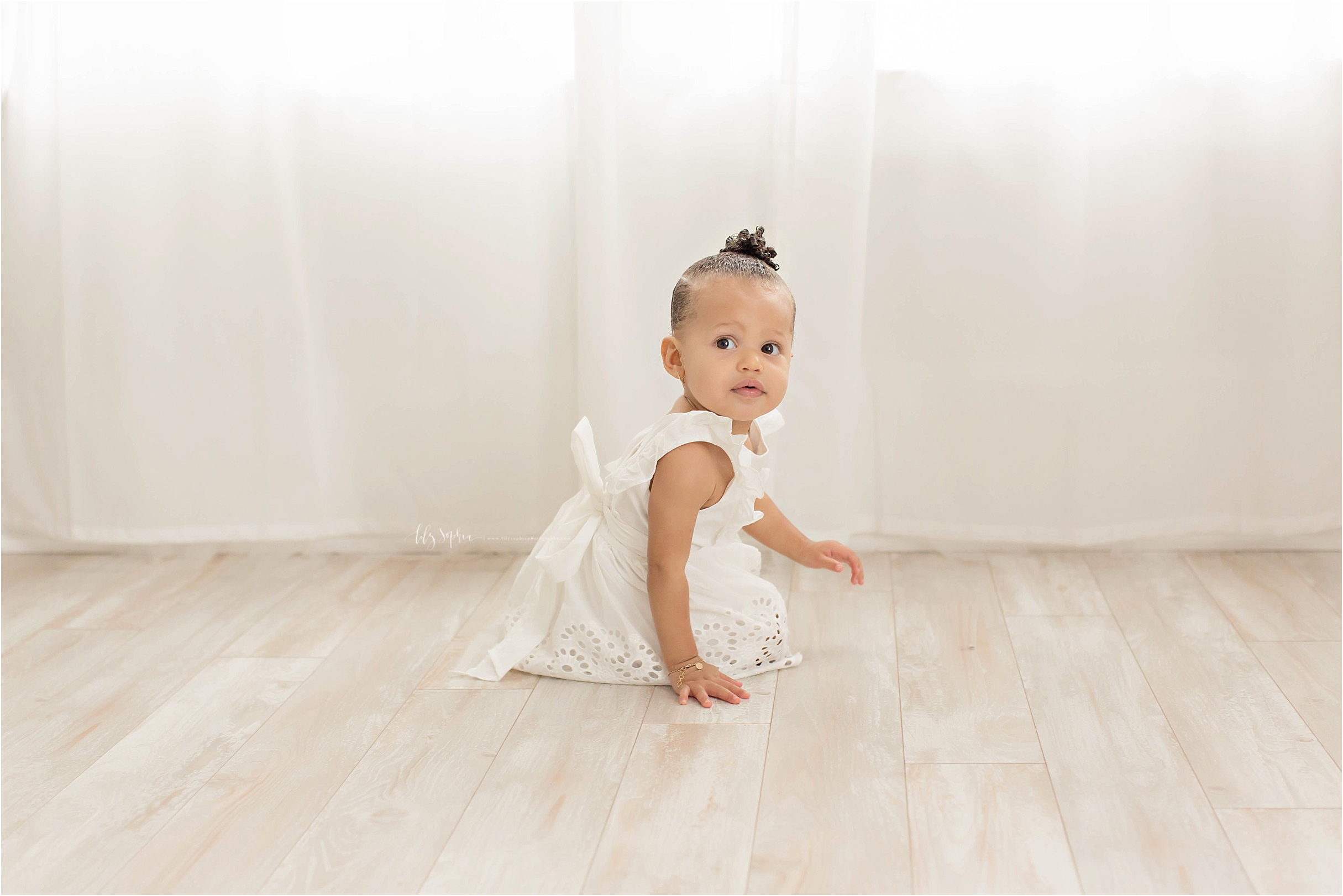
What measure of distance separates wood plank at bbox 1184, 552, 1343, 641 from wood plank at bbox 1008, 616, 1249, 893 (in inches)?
8.3

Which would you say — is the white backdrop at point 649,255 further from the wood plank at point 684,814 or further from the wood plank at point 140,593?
the wood plank at point 684,814

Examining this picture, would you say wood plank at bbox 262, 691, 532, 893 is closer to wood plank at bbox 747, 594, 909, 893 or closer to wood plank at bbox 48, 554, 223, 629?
wood plank at bbox 747, 594, 909, 893

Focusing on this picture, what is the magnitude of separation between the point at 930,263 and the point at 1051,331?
217mm

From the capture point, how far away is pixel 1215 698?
4.10ft

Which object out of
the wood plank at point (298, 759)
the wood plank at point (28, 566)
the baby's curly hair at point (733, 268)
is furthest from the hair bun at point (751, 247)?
the wood plank at point (28, 566)

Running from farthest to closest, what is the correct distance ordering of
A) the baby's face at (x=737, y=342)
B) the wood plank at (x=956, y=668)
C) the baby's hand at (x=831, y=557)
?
1. the baby's hand at (x=831, y=557)
2. the baby's face at (x=737, y=342)
3. the wood plank at (x=956, y=668)

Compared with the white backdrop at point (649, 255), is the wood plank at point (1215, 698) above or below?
below

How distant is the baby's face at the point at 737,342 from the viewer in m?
1.26

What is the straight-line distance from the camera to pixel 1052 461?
1.82 meters

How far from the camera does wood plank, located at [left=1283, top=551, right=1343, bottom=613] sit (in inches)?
63.2

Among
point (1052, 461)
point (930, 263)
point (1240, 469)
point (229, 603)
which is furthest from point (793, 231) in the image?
point (229, 603)

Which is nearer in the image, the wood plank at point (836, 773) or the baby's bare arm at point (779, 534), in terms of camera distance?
the wood plank at point (836, 773)

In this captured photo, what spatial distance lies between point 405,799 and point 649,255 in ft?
3.20

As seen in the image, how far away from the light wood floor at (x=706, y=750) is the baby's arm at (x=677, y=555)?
44 mm
